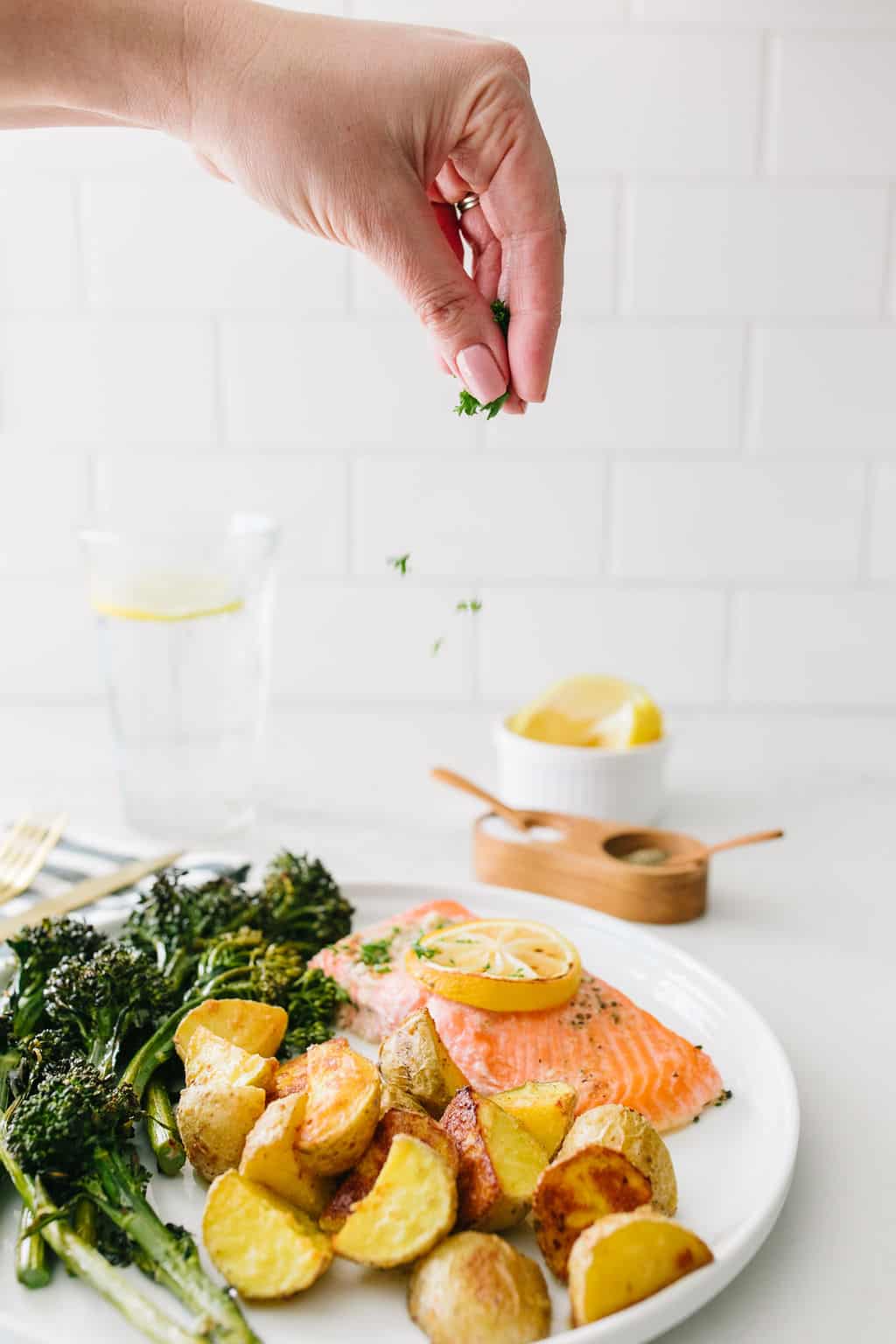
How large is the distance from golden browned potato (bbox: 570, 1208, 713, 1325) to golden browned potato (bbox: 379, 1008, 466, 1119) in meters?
0.20

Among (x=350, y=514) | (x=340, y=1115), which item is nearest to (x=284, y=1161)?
(x=340, y=1115)

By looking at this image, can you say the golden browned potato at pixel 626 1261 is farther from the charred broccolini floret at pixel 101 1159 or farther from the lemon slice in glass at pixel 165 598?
the lemon slice in glass at pixel 165 598

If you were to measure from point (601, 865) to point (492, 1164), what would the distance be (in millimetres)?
621

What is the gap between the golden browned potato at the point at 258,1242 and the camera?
0.77 meters

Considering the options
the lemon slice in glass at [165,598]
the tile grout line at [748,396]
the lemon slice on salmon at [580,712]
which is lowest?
the lemon slice on salmon at [580,712]

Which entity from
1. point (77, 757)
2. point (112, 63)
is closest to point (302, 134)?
point (112, 63)

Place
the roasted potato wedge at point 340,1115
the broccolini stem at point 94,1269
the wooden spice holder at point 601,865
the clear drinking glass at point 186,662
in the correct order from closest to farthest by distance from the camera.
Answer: the broccolini stem at point 94,1269, the roasted potato wedge at point 340,1115, the wooden spice holder at point 601,865, the clear drinking glass at point 186,662

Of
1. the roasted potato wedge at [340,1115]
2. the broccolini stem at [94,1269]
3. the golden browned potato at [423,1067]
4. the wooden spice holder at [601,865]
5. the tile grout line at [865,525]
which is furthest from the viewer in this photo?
the tile grout line at [865,525]

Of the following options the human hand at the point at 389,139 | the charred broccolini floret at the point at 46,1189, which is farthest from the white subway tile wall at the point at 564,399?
the charred broccolini floret at the point at 46,1189

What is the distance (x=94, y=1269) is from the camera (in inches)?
30.4

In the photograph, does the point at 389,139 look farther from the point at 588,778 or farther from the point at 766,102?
the point at 766,102

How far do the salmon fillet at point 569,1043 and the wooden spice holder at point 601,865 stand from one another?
0.79 ft

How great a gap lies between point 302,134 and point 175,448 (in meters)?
0.99

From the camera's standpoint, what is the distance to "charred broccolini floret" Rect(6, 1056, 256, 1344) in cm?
78
